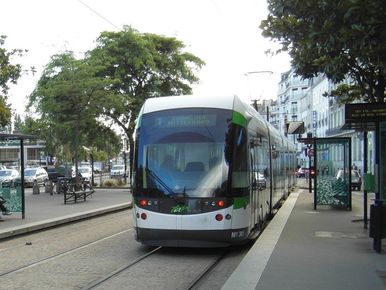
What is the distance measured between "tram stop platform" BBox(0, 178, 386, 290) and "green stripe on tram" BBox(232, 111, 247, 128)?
8.00 feet

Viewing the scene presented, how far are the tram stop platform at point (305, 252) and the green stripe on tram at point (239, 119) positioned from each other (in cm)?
244

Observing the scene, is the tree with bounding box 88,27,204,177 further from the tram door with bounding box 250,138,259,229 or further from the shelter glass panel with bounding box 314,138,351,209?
the tram door with bounding box 250,138,259,229

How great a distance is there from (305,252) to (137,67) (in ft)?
78.5

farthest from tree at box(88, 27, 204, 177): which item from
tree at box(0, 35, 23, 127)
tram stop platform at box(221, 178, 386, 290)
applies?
tram stop platform at box(221, 178, 386, 290)

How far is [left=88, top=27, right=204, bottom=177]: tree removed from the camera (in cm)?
3278

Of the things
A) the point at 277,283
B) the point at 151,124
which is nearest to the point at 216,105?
the point at 151,124

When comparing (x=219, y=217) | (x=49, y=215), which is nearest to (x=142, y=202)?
(x=219, y=217)

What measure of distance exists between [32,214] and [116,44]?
17.4 meters

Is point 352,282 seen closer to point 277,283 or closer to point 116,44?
point 277,283

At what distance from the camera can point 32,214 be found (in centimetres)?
1811

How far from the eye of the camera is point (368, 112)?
11.9 metres

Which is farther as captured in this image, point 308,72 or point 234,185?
point 308,72

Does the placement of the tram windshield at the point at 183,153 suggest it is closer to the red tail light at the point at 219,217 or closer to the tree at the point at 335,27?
the red tail light at the point at 219,217

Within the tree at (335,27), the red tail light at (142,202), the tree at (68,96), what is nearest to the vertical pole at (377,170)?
the tree at (335,27)
